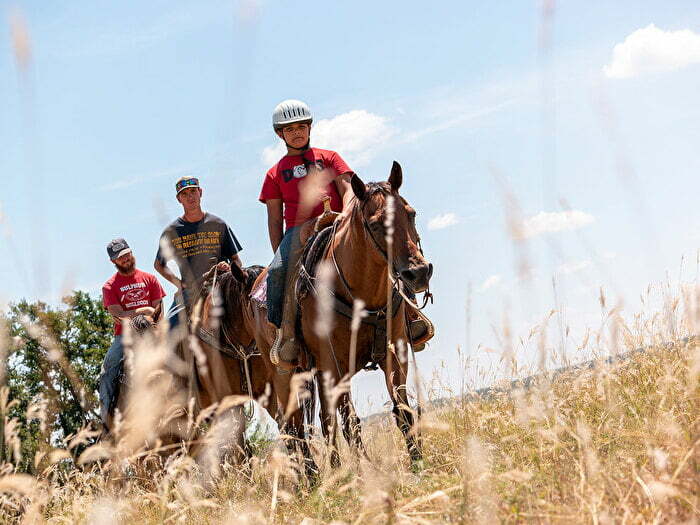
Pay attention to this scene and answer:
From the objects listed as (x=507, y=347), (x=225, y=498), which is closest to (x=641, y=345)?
(x=507, y=347)

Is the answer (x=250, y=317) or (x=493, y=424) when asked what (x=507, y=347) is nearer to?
(x=493, y=424)

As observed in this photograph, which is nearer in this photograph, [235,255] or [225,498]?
[225,498]

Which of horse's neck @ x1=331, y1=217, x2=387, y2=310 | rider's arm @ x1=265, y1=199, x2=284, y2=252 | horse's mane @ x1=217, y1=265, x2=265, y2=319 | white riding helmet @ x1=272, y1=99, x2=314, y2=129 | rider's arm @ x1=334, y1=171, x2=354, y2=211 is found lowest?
horse's neck @ x1=331, y1=217, x2=387, y2=310

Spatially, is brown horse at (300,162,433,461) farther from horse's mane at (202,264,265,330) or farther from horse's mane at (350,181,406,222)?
horse's mane at (202,264,265,330)

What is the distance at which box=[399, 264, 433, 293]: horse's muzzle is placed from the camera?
5.57 meters

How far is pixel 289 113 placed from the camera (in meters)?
7.83

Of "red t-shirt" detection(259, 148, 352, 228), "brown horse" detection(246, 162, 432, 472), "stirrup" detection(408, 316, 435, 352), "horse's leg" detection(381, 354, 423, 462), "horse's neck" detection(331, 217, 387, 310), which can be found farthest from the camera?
"red t-shirt" detection(259, 148, 352, 228)

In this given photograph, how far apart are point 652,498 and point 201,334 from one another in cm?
700

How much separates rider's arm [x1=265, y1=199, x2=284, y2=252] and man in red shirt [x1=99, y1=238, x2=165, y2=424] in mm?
2946

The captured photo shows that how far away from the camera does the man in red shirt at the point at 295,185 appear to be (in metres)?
7.61

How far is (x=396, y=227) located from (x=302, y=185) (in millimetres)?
2126

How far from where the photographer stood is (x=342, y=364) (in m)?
6.68

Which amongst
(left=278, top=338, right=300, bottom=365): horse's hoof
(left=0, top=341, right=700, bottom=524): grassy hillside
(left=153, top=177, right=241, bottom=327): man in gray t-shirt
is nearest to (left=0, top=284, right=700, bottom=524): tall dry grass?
(left=0, top=341, right=700, bottom=524): grassy hillside

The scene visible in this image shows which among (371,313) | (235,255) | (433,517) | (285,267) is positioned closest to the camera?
(433,517)
